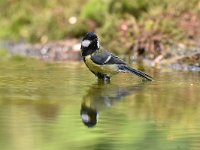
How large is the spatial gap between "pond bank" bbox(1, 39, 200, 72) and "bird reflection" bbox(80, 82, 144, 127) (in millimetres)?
2766

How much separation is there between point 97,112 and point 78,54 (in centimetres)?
846

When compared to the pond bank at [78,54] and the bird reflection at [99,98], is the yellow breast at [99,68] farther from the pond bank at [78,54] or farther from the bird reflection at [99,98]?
the pond bank at [78,54]

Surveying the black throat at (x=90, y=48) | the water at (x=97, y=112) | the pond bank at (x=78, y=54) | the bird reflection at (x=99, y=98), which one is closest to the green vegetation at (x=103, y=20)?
the pond bank at (x=78, y=54)

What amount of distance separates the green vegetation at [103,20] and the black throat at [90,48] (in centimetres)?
485

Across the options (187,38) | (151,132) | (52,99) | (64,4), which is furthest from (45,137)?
(64,4)

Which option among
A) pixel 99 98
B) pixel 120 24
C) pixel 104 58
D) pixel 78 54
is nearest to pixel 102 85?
pixel 104 58

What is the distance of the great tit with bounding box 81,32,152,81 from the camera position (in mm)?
9883

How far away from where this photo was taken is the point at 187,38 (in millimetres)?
14531

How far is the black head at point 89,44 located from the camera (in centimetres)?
992

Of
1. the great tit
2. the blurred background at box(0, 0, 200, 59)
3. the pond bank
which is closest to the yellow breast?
the great tit

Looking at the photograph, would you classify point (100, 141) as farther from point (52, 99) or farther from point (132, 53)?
point (132, 53)

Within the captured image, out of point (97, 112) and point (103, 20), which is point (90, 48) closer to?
point (97, 112)

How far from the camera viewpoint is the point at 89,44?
996 cm

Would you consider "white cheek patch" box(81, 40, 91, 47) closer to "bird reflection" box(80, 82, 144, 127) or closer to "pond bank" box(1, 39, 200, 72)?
"bird reflection" box(80, 82, 144, 127)
